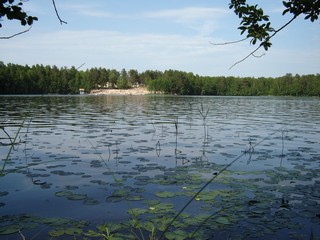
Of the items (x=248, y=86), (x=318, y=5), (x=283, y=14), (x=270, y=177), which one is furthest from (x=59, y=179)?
(x=248, y=86)

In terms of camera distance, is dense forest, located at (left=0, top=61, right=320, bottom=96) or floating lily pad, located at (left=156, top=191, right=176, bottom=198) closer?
floating lily pad, located at (left=156, top=191, right=176, bottom=198)

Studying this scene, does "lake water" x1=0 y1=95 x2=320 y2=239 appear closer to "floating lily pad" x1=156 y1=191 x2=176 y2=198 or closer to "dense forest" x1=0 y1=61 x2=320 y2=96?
"floating lily pad" x1=156 y1=191 x2=176 y2=198

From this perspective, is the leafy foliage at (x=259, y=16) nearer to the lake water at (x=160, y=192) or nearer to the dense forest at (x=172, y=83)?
the lake water at (x=160, y=192)

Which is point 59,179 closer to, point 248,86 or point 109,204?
point 109,204

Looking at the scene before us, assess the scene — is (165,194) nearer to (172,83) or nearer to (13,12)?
(13,12)

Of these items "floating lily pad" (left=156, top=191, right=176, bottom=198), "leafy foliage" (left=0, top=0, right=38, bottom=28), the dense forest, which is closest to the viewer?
"leafy foliage" (left=0, top=0, right=38, bottom=28)

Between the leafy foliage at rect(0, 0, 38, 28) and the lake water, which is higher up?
the leafy foliage at rect(0, 0, 38, 28)

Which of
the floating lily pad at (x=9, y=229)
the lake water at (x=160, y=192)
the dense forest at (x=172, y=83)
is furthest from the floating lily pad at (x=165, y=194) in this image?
the dense forest at (x=172, y=83)

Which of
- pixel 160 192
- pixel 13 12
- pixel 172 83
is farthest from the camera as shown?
pixel 172 83

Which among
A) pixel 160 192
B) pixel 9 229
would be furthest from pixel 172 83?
pixel 9 229

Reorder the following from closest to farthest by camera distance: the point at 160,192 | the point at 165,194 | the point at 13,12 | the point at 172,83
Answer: the point at 13,12
the point at 165,194
the point at 160,192
the point at 172,83

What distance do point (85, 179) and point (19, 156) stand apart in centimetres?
414

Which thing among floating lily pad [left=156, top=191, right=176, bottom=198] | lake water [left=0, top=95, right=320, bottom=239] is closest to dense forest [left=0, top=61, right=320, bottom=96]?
lake water [left=0, top=95, right=320, bottom=239]

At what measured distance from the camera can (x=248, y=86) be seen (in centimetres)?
18338
